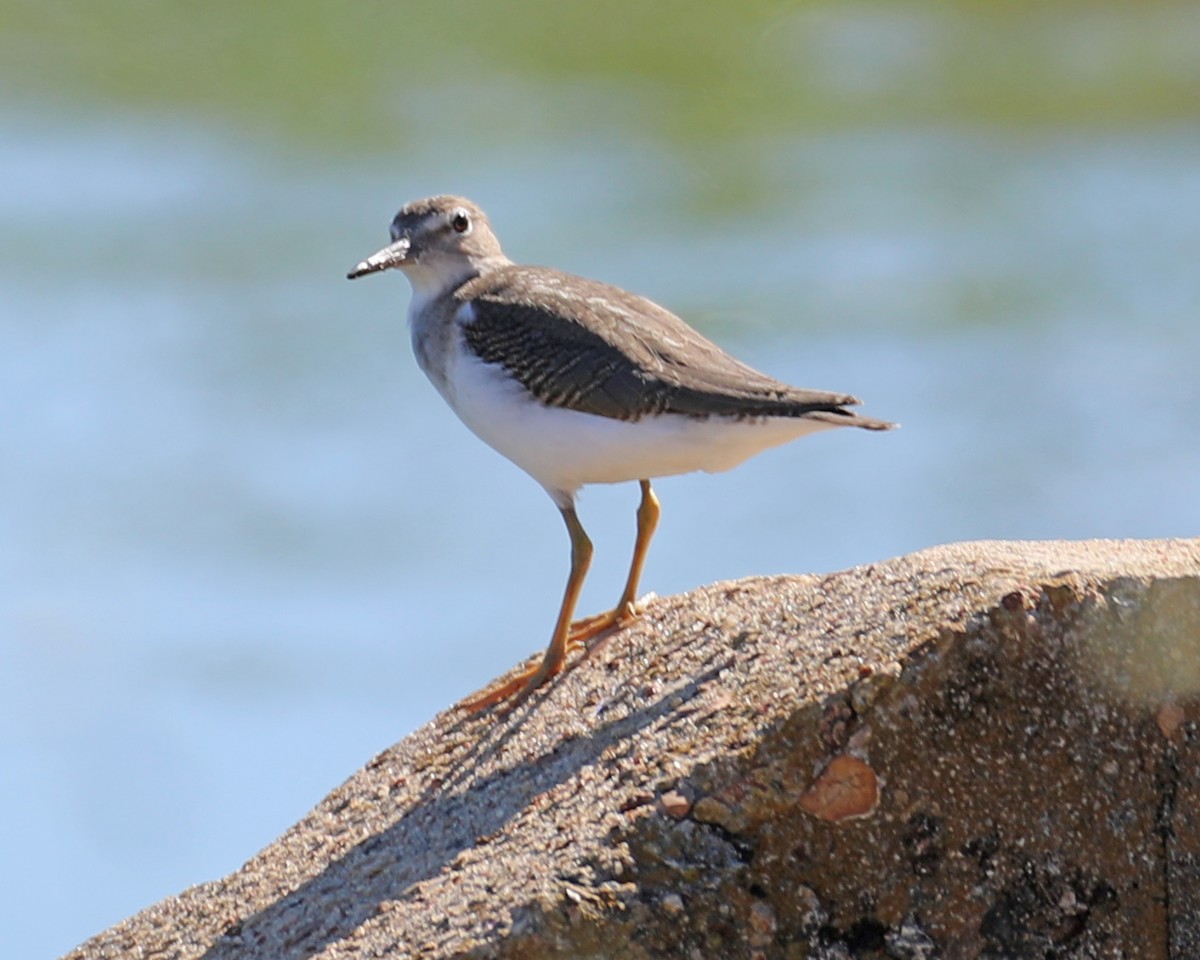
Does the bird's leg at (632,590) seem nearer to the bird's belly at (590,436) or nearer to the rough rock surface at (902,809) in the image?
the bird's belly at (590,436)

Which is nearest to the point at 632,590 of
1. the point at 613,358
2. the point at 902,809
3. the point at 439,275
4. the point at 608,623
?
the point at 608,623

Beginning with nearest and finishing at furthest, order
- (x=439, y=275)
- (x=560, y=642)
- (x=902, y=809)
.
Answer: (x=902, y=809) < (x=560, y=642) < (x=439, y=275)

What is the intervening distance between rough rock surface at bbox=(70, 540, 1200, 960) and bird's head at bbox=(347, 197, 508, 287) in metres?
2.67

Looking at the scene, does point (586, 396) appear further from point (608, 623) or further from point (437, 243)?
point (437, 243)

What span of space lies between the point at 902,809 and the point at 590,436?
2180 mm

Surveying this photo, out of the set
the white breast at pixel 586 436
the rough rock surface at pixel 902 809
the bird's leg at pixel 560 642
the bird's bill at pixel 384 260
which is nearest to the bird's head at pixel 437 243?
the bird's bill at pixel 384 260

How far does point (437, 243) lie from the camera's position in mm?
6785

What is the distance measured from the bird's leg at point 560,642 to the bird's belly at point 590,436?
0.74 ft

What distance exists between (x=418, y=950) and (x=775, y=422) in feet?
7.39

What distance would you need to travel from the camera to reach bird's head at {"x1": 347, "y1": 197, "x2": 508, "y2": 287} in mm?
6758

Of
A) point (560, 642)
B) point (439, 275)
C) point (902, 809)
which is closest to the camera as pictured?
point (902, 809)

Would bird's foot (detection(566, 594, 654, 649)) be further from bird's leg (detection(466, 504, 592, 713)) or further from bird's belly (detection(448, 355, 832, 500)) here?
bird's belly (detection(448, 355, 832, 500))

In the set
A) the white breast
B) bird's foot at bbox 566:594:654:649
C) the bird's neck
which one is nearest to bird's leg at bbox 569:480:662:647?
bird's foot at bbox 566:594:654:649

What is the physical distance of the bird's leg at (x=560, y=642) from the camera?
19.6ft
